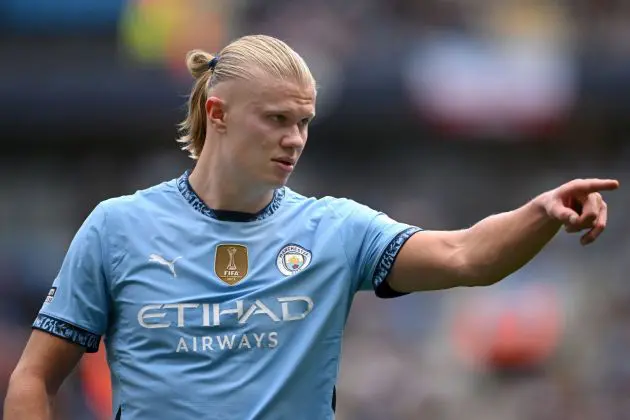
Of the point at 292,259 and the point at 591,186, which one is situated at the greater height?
the point at 591,186

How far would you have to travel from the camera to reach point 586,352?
488 inches

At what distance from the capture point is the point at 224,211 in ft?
16.1

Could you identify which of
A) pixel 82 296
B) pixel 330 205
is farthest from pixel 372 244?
pixel 82 296

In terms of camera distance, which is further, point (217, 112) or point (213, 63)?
point (213, 63)

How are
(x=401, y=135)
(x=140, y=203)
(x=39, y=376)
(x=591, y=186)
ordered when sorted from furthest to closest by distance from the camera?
(x=401, y=135)
(x=140, y=203)
(x=39, y=376)
(x=591, y=186)

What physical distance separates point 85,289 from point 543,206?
1.53 meters

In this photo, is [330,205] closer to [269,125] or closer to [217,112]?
[269,125]

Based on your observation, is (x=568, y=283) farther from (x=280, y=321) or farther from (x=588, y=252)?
(x=280, y=321)

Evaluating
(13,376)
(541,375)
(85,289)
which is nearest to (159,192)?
(85,289)

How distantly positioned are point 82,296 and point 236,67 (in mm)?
916

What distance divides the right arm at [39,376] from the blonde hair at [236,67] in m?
0.87

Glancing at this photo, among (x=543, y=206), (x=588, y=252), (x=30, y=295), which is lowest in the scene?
(x=30, y=295)

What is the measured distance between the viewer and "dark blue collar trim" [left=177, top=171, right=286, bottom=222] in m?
4.89

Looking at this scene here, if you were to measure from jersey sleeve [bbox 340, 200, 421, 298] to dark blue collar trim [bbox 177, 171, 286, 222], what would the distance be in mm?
264
